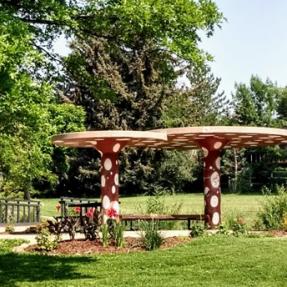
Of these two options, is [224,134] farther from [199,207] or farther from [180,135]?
[199,207]

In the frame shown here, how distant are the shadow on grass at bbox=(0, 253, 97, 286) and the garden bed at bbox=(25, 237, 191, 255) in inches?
29.8

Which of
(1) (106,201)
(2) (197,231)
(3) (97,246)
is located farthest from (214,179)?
(3) (97,246)

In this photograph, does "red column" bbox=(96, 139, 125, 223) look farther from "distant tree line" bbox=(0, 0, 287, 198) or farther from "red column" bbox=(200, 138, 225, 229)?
"red column" bbox=(200, 138, 225, 229)

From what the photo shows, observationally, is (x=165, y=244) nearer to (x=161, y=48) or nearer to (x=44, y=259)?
(x=44, y=259)

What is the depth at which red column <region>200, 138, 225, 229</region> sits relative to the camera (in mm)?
16688

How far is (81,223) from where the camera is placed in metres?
15.9

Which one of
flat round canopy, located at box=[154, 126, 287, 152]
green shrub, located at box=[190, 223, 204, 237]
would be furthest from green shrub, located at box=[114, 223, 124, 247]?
flat round canopy, located at box=[154, 126, 287, 152]

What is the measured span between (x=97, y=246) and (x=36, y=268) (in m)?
2.59

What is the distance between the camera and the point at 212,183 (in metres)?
16.9

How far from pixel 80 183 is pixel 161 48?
36.1 m

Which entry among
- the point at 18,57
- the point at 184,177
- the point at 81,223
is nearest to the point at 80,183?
the point at 184,177

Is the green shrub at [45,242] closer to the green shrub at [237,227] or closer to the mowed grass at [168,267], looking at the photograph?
the mowed grass at [168,267]

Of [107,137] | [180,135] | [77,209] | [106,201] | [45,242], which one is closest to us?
[45,242]

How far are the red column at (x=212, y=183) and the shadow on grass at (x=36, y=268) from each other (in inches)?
210
